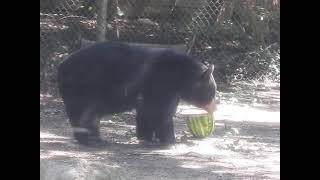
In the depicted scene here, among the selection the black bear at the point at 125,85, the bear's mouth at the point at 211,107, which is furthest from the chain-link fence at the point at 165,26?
the bear's mouth at the point at 211,107

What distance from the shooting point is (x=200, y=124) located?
7402mm

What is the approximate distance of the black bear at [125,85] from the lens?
705 cm

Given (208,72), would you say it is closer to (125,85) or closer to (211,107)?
→ (211,107)

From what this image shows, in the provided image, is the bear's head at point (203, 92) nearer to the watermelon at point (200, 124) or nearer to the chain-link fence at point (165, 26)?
the watermelon at point (200, 124)

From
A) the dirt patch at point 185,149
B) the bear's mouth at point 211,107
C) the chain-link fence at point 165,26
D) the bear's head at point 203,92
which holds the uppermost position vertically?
the chain-link fence at point 165,26

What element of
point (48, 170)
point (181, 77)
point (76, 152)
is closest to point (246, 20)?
point (181, 77)

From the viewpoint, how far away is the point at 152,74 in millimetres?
7074

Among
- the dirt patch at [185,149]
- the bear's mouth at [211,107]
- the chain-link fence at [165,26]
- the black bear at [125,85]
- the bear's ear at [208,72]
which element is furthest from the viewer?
the bear's mouth at [211,107]

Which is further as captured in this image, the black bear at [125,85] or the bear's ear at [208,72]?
the bear's ear at [208,72]

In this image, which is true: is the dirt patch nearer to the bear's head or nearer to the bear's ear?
the bear's head

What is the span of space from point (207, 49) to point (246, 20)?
0.57m

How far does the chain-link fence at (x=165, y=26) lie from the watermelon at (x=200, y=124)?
0.62 m

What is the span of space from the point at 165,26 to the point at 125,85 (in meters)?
0.91
